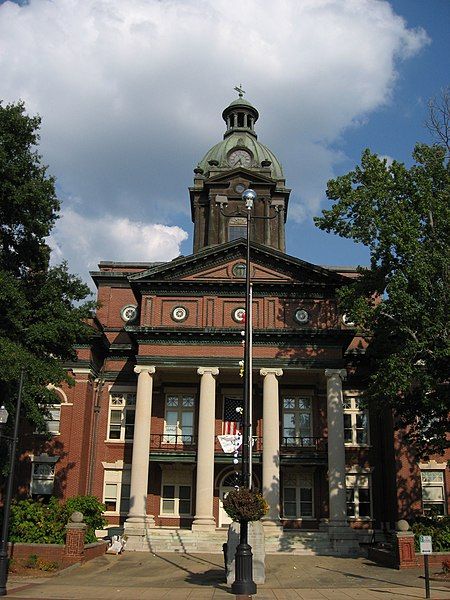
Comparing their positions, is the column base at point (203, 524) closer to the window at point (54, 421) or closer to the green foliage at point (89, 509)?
the green foliage at point (89, 509)

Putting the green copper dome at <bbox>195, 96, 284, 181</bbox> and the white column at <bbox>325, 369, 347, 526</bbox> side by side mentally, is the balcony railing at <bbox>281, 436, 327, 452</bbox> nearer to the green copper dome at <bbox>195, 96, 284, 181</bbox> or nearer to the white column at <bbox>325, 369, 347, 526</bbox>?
the white column at <bbox>325, 369, 347, 526</bbox>

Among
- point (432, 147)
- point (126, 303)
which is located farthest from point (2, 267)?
point (432, 147)

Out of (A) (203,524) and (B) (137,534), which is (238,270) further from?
(B) (137,534)

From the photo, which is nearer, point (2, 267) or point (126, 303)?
point (2, 267)

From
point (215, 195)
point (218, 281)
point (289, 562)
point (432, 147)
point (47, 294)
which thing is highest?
point (215, 195)

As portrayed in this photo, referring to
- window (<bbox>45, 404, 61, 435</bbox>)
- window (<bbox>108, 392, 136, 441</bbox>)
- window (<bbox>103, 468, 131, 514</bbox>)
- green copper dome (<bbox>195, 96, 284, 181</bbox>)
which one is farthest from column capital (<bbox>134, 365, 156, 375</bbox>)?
green copper dome (<bbox>195, 96, 284, 181</bbox>)

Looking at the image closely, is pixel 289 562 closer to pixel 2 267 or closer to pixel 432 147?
pixel 2 267

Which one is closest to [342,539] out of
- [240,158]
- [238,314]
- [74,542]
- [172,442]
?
[172,442]

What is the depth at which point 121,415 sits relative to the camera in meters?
37.4

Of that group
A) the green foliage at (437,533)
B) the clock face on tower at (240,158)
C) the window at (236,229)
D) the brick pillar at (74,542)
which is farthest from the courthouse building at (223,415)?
the clock face on tower at (240,158)

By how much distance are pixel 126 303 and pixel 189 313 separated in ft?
24.2

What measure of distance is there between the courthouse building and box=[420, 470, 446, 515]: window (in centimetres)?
6

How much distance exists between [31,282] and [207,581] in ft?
45.0

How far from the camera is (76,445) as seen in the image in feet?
110
